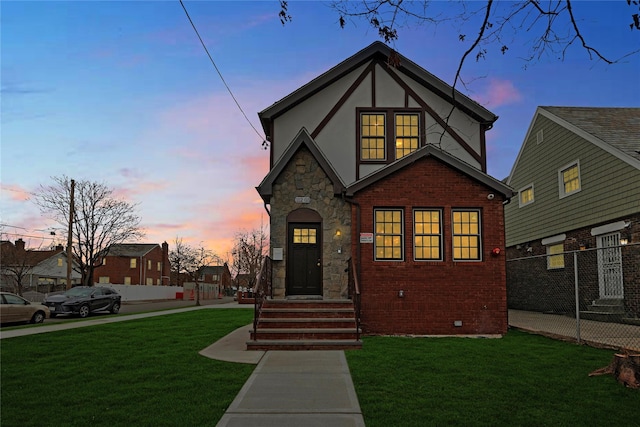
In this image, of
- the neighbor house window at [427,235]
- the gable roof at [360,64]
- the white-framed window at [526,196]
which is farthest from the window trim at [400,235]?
the white-framed window at [526,196]

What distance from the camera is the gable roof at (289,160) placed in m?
13.6

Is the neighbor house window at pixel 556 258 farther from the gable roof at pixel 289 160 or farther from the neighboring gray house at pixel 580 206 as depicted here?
the gable roof at pixel 289 160

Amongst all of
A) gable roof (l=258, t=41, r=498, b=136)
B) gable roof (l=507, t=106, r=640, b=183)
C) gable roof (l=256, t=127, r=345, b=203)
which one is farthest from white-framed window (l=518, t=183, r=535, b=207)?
gable roof (l=256, t=127, r=345, b=203)

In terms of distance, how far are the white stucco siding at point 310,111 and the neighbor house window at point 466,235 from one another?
515 centimetres

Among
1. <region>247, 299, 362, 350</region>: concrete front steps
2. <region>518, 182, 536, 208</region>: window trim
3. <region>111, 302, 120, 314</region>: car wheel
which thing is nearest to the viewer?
<region>247, 299, 362, 350</region>: concrete front steps

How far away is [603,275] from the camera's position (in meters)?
16.9

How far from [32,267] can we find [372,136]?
143 feet

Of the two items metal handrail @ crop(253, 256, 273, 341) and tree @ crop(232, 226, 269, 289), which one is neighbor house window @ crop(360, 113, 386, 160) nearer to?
metal handrail @ crop(253, 256, 273, 341)

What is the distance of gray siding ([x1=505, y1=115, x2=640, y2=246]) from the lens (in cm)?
1590

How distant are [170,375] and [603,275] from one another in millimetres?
15025

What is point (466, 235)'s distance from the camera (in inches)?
529

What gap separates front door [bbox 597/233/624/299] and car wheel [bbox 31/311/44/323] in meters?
20.2

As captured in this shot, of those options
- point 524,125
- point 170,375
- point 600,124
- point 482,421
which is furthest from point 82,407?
point 524,125

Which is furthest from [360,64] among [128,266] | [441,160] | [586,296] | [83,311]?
[128,266]
